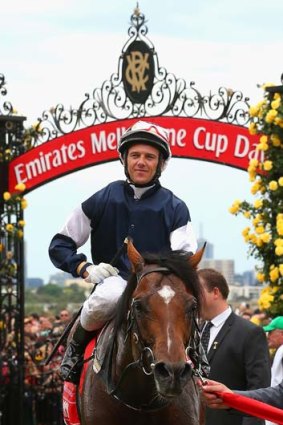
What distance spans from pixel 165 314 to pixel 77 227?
1878 mm

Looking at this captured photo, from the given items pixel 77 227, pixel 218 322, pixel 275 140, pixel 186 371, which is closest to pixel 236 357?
pixel 218 322

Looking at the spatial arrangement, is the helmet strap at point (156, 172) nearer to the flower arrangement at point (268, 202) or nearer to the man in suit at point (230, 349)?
the man in suit at point (230, 349)

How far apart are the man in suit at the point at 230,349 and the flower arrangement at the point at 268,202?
198 inches

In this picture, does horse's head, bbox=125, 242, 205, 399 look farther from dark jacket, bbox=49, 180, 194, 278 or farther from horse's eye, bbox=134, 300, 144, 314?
dark jacket, bbox=49, 180, 194, 278

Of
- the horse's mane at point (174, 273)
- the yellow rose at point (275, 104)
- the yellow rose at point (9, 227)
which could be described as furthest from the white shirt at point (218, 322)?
the yellow rose at point (9, 227)

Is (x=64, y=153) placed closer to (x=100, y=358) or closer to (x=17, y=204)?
(x=17, y=204)

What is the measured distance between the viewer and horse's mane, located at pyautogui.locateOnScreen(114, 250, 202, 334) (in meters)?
7.14

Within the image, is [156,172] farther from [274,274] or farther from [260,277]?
[260,277]

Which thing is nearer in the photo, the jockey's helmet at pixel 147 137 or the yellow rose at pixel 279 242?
the jockey's helmet at pixel 147 137

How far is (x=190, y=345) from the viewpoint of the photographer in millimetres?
6938

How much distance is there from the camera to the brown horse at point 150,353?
6613 mm

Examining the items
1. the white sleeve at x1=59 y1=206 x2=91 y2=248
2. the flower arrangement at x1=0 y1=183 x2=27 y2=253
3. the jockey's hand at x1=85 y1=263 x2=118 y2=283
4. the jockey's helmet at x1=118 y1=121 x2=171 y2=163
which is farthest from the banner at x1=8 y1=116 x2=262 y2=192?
the jockey's hand at x1=85 y1=263 x2=118 y2=283

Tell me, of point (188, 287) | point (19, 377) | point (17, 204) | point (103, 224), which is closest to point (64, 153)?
point (17, 204)

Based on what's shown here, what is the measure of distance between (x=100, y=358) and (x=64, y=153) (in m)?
10.2
